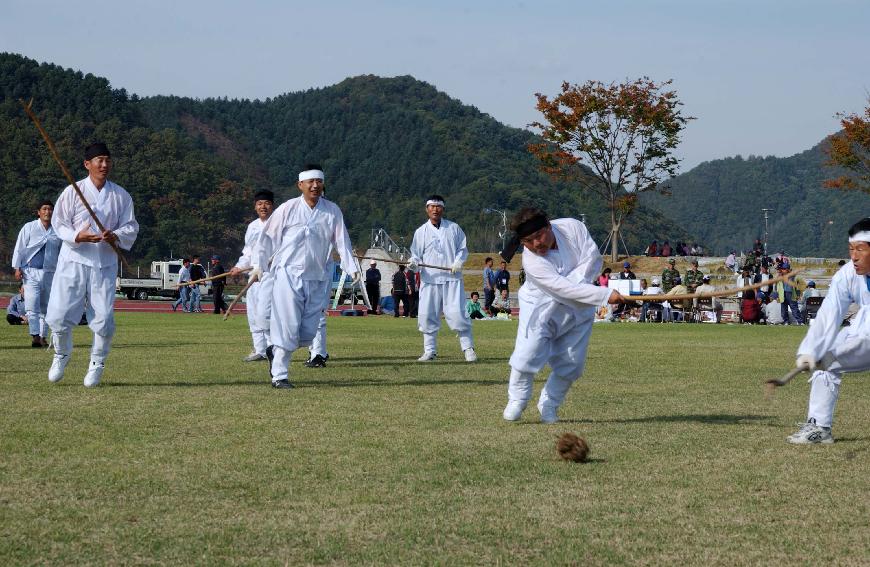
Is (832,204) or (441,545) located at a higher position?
(832,204)

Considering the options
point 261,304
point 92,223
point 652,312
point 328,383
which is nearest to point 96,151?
point 92,223

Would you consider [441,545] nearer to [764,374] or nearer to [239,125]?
[764,374]

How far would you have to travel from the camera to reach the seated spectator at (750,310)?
104ft

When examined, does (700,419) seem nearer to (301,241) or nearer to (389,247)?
(301,241)

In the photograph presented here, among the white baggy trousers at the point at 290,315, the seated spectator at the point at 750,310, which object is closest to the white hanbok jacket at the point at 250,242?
the white baggy trousers at the point at 290,315

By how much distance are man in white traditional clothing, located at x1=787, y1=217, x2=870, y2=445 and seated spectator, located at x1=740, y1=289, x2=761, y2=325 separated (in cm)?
2439

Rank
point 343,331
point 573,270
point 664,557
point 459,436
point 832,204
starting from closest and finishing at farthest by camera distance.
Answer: point 664,557, point 459,436, point 573,270, point 343,331, point 832,204

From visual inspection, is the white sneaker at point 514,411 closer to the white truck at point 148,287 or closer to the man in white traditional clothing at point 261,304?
the man in white traditional clothing at point 261,304

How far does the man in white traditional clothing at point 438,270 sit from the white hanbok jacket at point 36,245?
5.91 meters

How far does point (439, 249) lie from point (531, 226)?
28.0ft

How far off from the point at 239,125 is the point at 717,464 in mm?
172901

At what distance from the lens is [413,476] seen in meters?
6.30

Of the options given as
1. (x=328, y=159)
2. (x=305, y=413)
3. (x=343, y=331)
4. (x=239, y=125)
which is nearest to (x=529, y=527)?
(x=305, y=413)

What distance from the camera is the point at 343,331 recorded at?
24000mm
